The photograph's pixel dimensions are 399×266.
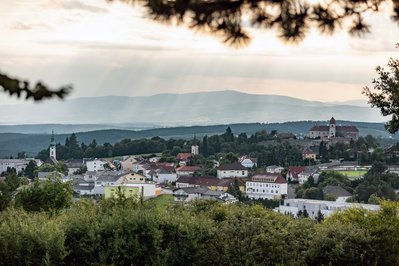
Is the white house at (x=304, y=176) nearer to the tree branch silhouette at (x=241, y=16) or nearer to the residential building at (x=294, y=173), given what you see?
the residential building at (x=294, y=173)

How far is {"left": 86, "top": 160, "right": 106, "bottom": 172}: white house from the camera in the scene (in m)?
94.6

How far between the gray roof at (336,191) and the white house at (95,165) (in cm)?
3731

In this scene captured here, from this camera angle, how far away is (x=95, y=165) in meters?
96.4

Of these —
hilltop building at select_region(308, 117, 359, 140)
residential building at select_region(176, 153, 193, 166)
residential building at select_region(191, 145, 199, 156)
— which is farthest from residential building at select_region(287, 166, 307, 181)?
hilltop building at select_region(308, 117, 359, 140)

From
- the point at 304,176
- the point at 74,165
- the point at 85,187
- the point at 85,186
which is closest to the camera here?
the point at 85,187

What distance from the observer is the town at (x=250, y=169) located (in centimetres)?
6462

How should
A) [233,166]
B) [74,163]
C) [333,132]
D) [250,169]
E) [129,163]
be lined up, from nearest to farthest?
[233,166]
[250,169]
[129,163]
[74,163]
[333,132]

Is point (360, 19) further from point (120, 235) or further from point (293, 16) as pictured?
point (120, 235)

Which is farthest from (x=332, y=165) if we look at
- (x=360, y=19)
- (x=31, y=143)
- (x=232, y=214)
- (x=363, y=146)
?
(x=360, y=19)

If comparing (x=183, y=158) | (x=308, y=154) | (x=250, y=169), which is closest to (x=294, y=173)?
(x=250, y=169)

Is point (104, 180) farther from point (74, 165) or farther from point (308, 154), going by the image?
point (308, 154)

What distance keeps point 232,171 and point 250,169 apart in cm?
548

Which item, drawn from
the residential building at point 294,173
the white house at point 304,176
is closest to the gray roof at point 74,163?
the residential building at point 294,173

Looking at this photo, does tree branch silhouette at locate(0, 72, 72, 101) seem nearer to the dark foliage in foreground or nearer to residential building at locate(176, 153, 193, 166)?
the dark foliage in foreground
